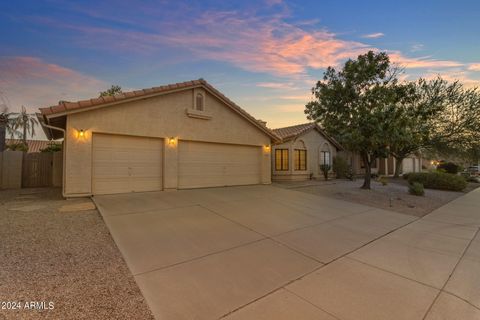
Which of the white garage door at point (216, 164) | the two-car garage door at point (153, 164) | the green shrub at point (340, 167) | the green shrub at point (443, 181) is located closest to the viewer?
the two-car garage door at point (153, 164)

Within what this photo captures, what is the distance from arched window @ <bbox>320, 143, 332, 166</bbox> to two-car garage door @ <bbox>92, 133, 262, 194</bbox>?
852cm

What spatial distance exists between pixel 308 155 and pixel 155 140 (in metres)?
12.0

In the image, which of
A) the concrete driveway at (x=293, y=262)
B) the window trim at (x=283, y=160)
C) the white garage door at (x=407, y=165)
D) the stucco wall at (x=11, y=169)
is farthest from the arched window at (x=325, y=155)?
the stucco wall at (x=11, y=169)

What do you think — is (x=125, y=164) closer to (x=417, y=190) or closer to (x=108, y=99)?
(x=108, y=99)

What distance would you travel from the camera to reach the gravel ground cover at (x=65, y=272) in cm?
244

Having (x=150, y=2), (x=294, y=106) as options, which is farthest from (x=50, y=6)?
(x=294, y=106)

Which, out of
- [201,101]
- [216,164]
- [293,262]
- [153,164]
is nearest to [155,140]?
[153,164]

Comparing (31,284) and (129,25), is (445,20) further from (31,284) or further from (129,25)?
(31,284)

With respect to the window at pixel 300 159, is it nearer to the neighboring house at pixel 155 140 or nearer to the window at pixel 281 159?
the window at pixel 281 159

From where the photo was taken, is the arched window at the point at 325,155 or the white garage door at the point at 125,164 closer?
the white garage door at the point at 125,164

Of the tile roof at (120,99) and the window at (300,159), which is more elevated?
the tile roof at (120,99)

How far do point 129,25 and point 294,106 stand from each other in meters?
13.0

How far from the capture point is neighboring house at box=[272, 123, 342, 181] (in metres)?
16.2

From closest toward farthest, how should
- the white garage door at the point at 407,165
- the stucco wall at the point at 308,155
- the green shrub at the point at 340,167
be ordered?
the stucco wall at the point at 308,155, the green shrub at the point at 340,167, the white garage door at the point at 407,165
